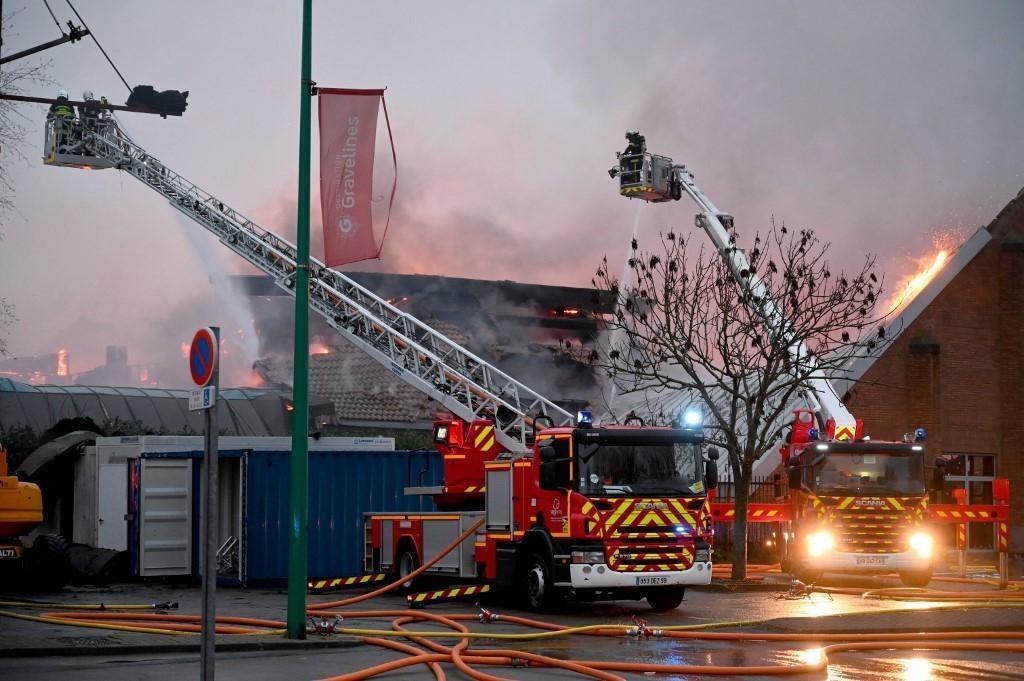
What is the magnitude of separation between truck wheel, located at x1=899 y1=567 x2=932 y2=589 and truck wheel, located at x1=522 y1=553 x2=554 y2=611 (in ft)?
22.1

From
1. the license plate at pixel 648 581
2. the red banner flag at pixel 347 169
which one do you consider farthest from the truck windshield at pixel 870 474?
the red banner flag at pixel 347 169

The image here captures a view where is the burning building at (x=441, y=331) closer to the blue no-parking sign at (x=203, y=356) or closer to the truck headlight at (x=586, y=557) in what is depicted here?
the truck headlight at (x=586, y=557)

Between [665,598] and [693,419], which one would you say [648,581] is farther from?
[693,419]

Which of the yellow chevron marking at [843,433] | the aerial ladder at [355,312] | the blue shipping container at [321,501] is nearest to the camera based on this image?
the blue shipping container at [321,501]

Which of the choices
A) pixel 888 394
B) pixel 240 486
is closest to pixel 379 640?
pixel 240 486

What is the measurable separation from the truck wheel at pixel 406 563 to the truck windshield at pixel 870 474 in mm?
6198

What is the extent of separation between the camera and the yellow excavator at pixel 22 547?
58.4 feet

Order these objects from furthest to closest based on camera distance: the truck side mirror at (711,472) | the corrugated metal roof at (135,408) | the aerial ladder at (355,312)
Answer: the corrugated metal roof at (135,408), the aerial ladder at (355,312), the truck side mirror at (711,472)

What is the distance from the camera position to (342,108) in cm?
1323

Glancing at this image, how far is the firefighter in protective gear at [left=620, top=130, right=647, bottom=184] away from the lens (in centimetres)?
2791

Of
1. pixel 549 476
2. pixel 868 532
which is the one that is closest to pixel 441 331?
pixel 868 532

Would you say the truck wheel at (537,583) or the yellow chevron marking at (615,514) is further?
the truck wheel at (537,583)

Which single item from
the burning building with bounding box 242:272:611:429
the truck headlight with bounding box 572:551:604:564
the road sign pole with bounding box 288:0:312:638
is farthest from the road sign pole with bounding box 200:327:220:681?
the burning building with bounding box 242:272:611:429

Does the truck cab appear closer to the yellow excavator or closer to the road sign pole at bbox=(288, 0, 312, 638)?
the road sign pole at bbox=(288, 0, 312, 638)
